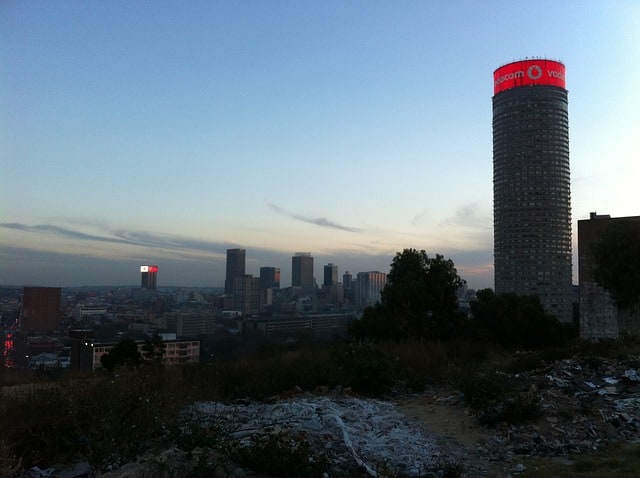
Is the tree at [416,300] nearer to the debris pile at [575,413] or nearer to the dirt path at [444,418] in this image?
the debris pile at [575,413]

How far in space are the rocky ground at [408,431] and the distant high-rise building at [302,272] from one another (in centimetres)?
6068

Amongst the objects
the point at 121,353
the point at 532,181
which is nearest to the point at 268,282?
the point at 121,353

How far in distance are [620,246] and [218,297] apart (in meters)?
40.4

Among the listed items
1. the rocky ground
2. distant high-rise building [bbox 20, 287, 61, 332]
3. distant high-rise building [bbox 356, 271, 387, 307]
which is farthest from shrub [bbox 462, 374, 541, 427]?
distant high-rise building [bbox 356, 271, 387, 307]

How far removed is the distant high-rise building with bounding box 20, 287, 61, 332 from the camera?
1770 cm

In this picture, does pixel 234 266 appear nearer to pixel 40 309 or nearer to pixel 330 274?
pixel 330 274

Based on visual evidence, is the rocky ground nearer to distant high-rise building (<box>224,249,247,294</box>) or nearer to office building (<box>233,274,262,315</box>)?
office building (<box>233,274,262,315</box>)

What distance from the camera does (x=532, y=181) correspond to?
389 ft

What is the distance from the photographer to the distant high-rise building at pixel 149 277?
46.8 m

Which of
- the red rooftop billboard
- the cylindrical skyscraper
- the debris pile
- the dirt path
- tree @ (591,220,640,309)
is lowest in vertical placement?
the dirt path

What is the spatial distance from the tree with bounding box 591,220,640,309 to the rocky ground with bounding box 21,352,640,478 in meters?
13.2

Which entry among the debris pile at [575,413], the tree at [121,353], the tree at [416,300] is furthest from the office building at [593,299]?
the tree at [121,353]

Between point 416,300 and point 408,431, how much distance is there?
11.7 metres

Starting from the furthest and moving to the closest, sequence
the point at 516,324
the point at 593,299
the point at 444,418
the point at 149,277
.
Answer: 1. the point at 149,277
2. the point at 593,299
3. the point at 516,324
4. the point at 444,418
